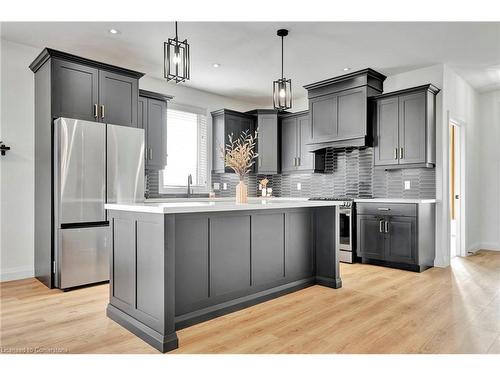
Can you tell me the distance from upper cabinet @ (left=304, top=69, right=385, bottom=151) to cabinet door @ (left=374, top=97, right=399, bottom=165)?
0.15 metres

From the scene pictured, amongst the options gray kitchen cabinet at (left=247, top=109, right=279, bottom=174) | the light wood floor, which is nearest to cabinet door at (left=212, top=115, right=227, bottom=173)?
gray kitchen cabinet at (left=247, top=109, right=279, bottom=174)

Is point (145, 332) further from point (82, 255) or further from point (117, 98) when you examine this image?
point (117, 98)

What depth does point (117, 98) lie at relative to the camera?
13.9ft

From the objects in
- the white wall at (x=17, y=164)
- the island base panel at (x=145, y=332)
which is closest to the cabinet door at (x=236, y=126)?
the white wall at (x=17, y=164)

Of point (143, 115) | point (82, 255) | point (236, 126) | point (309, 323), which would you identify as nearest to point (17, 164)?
point (82, 255)

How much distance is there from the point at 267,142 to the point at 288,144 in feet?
1.30

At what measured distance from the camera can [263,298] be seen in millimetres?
3189

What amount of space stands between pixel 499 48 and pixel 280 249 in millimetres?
3717

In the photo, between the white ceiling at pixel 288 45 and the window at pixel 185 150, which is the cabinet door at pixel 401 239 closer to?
the white ceiling at pixel 288 45

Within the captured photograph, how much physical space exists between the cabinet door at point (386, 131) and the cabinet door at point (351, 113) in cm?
23

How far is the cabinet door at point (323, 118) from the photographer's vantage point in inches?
214

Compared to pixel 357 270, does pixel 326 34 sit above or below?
above
